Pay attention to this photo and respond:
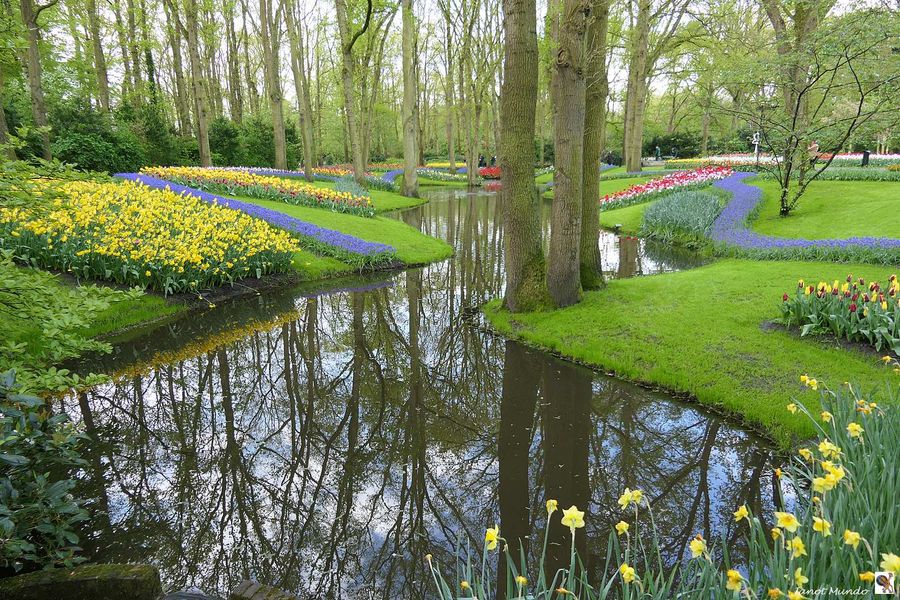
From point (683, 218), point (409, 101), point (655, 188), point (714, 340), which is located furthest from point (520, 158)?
point (409, 101)

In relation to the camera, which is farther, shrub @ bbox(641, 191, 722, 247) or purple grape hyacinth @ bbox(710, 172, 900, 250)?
shrub @ bbox(641, 191, 722, 247)

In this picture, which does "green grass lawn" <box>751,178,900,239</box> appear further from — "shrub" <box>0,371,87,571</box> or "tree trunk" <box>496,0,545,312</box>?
"shrub" <box>0,371,87,571</box>

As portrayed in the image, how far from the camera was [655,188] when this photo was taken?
1967 centimetres

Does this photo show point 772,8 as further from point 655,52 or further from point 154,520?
point 154,520

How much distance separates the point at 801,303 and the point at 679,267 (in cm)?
564

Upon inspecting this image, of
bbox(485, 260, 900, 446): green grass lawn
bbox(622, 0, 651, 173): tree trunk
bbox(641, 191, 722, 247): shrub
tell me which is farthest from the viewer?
bbox(622, 0, 651, 173): tree trunk

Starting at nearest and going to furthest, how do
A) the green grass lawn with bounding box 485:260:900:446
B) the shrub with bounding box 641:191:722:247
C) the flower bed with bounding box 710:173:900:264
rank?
the green grass lawn with bounding box 485:260:900:446 < the flower bed with bounding box 710:173:900:264 < the shrub with bounding box 641:191:722:247

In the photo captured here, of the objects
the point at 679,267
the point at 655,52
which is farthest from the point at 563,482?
the point at 655,52

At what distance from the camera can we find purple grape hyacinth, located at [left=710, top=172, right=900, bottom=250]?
385 inches

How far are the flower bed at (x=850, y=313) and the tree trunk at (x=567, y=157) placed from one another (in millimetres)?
2717

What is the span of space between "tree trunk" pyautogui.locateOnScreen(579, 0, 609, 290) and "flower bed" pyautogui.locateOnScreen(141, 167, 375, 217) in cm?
944

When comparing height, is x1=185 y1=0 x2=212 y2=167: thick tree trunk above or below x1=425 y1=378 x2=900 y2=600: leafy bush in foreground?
above

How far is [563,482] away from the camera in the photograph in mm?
3945

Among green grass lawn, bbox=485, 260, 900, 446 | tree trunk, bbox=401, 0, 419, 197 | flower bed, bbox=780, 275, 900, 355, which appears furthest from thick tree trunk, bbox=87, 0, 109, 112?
flower bed, bbox=780, 275, 900, 355
